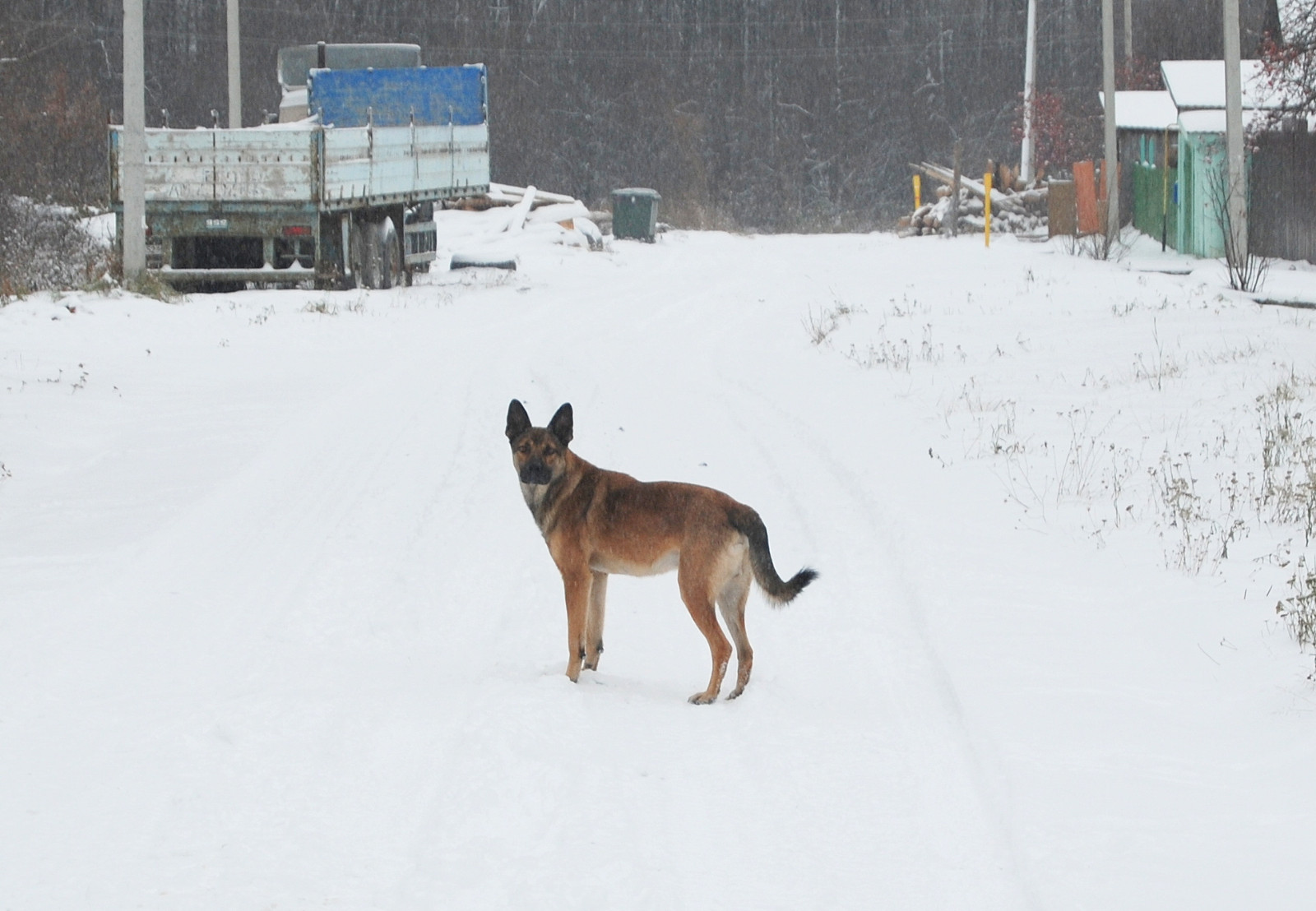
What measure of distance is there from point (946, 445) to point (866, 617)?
474 centimetres

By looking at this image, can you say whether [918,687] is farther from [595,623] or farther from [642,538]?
[595,623]

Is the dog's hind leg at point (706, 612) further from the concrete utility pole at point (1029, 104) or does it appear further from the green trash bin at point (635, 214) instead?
the concrete utility pole at point (1029, 104)

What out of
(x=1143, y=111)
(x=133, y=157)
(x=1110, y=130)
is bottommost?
(x=133, y=157)

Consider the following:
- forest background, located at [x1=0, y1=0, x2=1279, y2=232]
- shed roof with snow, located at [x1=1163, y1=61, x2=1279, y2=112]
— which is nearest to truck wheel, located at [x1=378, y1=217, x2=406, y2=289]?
shed roof with snow, located at [x1=1163, y1=61, x2=1279, y2=112]

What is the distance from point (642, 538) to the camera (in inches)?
243

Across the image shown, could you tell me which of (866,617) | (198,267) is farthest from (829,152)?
(866,617)

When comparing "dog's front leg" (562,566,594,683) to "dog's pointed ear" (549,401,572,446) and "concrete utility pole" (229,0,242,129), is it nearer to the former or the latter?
"dog's pointed ear" (549,401,572,446)

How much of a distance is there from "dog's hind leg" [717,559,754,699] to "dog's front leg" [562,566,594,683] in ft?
1.88

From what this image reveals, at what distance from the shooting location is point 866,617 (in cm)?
725

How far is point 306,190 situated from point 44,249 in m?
6.89

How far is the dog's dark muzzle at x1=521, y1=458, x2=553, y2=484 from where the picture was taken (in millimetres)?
6184

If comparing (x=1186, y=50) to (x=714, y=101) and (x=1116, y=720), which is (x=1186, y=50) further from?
(x=1116, y=720)

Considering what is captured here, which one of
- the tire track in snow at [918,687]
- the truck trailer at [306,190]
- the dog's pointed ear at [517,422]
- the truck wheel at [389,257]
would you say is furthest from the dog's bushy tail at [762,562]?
the truck wheel at [389,257]

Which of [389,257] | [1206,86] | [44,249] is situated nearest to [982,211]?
[1206,86]
